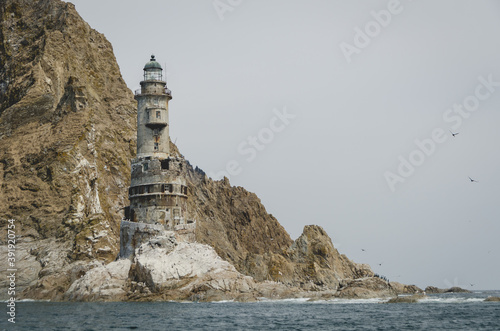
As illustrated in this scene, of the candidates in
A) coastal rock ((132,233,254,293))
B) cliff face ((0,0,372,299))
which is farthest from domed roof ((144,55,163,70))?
coastal rock ((132,233,254,293))

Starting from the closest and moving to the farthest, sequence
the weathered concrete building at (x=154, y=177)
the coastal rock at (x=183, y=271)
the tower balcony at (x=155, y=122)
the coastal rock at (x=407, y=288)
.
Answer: the coastal rock at (x=183, y=271) → the weathered concrete building at (x=154, y=177) → the tower balcony at (x=155, y=122) → the coastal rock at (x=407, y=288)

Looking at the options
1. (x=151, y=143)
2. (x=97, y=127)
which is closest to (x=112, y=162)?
(x=97, y=127)

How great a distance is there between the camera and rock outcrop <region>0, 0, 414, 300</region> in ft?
226

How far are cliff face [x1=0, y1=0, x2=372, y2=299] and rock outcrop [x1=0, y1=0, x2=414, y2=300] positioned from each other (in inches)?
6.6

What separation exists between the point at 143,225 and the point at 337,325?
29833mm

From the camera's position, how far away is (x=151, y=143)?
2908 inches

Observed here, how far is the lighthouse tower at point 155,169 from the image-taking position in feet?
235

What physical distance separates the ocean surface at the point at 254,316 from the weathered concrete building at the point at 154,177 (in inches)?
429

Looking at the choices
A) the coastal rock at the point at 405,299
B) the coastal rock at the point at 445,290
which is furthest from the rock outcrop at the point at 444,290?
the coastal rock at the point at 405,299

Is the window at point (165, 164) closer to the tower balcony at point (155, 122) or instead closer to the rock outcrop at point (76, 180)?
the tower balcony at point (155, 122)

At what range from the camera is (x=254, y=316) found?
51.9 meters

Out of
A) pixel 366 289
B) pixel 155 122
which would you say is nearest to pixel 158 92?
pixel 155 122

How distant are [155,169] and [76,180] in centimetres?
2031

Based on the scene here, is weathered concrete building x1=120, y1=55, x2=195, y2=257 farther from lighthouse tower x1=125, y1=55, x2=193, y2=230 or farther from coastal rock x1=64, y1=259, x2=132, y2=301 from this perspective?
A: coastal rock x1=64, y1=259, x2=132, y2=301
